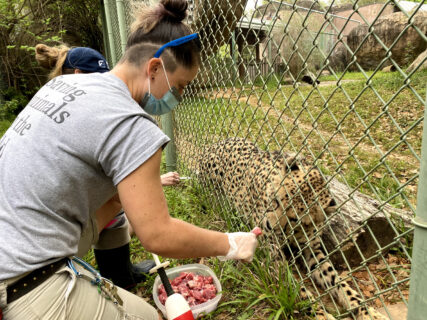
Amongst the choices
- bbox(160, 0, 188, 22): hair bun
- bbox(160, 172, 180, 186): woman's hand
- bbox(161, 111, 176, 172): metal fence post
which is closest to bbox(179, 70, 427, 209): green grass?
bbox(161, 111, 176, 172): metal fence post

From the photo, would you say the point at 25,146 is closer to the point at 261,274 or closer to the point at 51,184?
the point at 51,184

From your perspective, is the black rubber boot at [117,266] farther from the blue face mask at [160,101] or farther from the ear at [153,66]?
the ear at [153,66]

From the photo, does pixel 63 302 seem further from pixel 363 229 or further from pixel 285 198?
pixel 363 229

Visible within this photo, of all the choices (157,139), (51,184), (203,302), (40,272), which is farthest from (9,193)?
(203,302)

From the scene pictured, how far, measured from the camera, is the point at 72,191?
1411 mm

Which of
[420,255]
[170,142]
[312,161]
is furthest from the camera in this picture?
[170,142]

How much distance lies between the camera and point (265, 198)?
9.98ft

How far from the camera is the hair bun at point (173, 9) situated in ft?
5.50

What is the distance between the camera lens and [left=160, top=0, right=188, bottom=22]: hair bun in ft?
5.50

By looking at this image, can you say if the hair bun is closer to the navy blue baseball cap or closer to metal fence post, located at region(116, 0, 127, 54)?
the navy blue baseball cap

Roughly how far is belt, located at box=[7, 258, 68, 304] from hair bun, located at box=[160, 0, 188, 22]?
1.30m

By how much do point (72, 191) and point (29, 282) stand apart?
1.33 ft

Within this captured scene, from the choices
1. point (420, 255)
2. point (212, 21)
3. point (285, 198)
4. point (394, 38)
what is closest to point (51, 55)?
point (212, 21)

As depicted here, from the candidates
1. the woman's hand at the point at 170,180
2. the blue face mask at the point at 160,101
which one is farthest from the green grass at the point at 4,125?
the blue face mask at the point at 160,101
